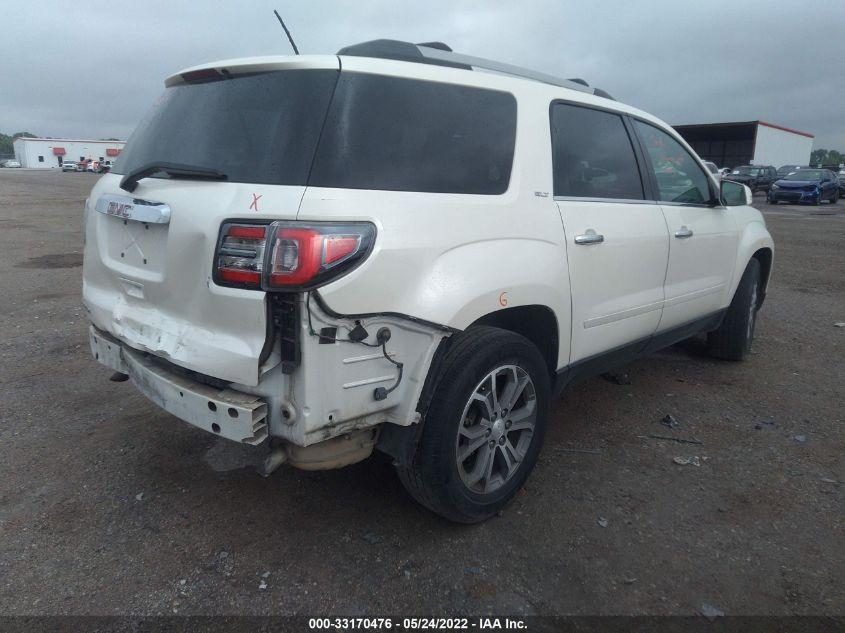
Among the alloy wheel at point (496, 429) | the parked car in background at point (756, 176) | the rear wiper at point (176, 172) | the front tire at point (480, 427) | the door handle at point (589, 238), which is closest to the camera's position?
the rear wiper at point (176, 172)

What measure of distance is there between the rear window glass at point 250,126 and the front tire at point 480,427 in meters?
0.98

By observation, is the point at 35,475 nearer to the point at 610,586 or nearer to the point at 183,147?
the point at 183,147

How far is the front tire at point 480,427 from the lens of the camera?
2.55 metres

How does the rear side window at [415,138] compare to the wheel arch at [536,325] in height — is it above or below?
above

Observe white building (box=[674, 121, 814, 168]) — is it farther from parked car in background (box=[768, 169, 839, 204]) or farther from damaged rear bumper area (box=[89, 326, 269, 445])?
damaged rear bumper area (box=[89, 326, 269, 445])

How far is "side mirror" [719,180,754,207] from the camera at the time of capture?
4.59 meters

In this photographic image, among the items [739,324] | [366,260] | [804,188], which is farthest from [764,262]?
[804,188]

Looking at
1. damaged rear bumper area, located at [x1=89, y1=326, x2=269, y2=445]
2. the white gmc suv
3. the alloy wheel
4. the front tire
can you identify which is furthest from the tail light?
the alloy wheel

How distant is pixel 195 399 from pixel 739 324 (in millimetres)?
4299

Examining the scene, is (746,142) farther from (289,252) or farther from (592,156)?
(289,252)

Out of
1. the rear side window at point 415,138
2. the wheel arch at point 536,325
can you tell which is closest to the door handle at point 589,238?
the wheel arch at point 536,325

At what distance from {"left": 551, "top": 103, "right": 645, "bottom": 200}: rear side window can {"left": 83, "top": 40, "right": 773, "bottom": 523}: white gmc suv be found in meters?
0.02

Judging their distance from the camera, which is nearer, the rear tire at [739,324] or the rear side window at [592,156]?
the rear side window at [592,156]

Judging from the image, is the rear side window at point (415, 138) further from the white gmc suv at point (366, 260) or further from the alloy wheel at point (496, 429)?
the alloy wheel at point (496, 429)
